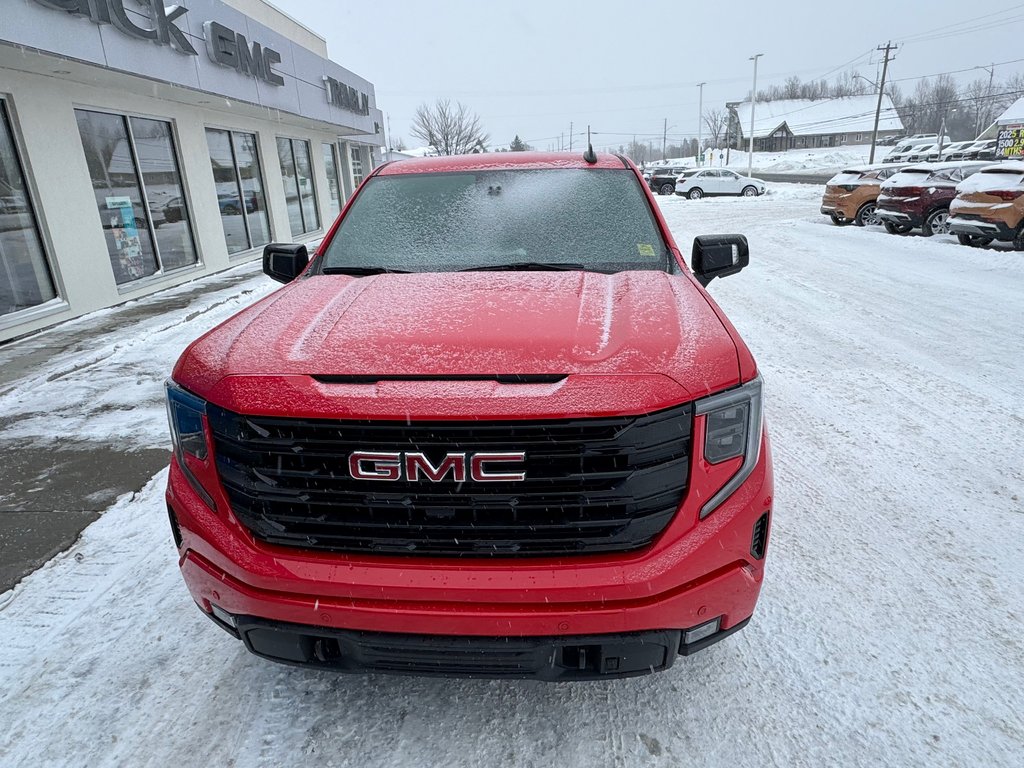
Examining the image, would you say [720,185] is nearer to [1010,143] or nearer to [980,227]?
[1010,143]

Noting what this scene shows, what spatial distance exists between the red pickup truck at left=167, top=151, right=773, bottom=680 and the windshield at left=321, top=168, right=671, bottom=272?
934 millimetres

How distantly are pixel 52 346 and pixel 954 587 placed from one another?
8279 millimetres

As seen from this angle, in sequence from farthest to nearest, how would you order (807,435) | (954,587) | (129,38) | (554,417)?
1. (129,38)
2. (807,435)
3. (954,587)
4. (554,417)

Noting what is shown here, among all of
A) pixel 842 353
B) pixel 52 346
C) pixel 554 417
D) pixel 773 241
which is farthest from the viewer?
pixel 773 241

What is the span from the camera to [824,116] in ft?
277

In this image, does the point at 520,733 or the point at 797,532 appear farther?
Result: the point at 797,532

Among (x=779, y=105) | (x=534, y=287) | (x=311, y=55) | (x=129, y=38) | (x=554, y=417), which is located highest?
(x=779, y=105)

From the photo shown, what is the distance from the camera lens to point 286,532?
1.74m

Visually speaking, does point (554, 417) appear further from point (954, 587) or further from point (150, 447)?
point (150, 447)

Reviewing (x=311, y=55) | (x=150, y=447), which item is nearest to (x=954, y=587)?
(x=150, y=447)

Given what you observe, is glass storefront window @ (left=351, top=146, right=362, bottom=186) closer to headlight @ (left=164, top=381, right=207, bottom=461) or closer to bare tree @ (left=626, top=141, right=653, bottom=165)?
headlight @ (left=164, top=381, right=207, bottom=461)

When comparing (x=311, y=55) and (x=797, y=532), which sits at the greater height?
(x=311, y=55)

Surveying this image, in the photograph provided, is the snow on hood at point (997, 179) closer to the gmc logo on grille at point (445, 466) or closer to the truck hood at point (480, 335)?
the truck hood at point (480, 335)

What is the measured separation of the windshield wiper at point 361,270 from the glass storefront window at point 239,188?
11001mm
